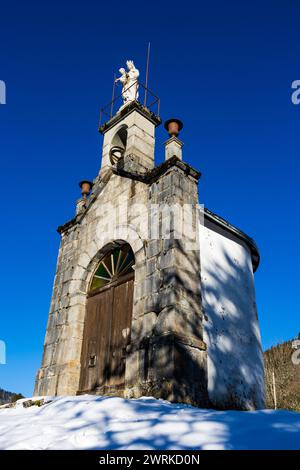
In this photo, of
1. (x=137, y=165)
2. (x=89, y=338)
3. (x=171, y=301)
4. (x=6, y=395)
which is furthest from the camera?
(x=6, y=395)

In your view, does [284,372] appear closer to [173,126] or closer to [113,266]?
[113,266]

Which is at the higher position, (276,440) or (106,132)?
(106,132)

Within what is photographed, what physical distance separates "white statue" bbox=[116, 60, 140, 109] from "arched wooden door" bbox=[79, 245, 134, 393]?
16.1ft

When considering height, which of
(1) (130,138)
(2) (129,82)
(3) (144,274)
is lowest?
(3) (144,274)

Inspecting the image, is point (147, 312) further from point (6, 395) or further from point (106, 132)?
point (6, 395)

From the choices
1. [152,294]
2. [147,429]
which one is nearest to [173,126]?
[152,294]

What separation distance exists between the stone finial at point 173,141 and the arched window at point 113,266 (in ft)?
6.80

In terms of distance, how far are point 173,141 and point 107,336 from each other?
407 centimetres

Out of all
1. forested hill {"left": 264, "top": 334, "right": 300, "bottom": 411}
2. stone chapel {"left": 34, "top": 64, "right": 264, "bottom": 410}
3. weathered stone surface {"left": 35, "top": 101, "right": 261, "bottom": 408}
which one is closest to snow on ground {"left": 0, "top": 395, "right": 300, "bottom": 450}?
weathered stone surface {"left": 35, "top": 101, "right": 261, "bottom": 408}

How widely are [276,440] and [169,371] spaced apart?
3165mm

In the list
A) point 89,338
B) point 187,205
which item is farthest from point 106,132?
point 89,338

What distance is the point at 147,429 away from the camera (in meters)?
3.64

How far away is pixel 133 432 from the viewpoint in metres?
3.60
